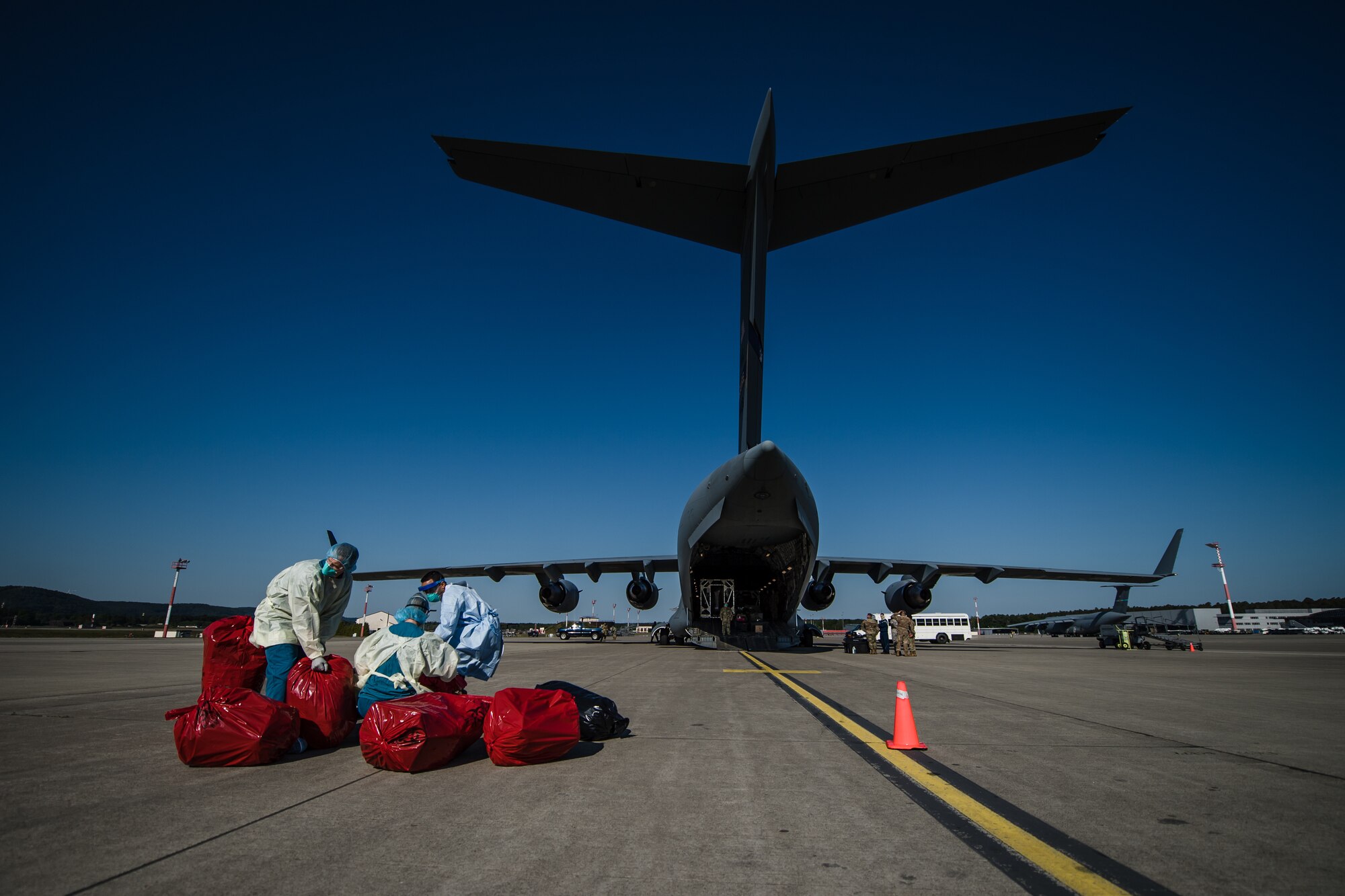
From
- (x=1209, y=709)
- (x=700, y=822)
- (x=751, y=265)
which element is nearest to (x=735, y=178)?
(x=751, y=265)

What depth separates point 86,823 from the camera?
119 inches

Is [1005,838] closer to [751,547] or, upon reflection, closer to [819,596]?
[751,547]

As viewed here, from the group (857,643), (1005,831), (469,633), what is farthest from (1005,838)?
(857,643)

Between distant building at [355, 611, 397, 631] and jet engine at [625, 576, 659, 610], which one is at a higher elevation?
jet engine at [625, 576, 659, 610]

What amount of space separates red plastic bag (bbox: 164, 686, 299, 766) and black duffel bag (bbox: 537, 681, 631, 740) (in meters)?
1.72

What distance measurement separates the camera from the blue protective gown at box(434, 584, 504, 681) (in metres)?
5.61

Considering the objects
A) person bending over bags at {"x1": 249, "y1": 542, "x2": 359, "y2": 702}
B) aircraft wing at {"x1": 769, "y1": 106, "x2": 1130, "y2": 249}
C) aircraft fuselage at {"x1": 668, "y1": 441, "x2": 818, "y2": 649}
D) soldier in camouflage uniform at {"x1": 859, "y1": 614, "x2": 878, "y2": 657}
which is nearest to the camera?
person bending over bags at {"x1": 249, "y1": 542, "x2": 359, "y2": 702}

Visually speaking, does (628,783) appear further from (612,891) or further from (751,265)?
(751,265)

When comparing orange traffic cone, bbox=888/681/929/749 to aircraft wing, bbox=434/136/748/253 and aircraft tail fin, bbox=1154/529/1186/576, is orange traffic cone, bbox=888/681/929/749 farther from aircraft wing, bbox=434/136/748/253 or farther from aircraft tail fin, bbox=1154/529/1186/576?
aircraft tail fin, bbox=1154/529/1186/576

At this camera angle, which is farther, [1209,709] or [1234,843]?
[1209,709]

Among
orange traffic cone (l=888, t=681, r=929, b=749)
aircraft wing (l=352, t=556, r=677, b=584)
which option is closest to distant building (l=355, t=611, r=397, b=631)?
aircraft wing (l=352, t=556, r=677, b=584)

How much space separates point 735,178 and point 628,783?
1089cm

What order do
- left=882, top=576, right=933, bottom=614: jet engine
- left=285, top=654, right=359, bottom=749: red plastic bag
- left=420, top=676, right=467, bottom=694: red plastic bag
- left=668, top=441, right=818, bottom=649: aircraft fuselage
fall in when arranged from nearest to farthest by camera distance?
left=285, top=654, right=359, bottom=749: red plastic bag, left=420, top=676, right=467, bottom=694: red plastic bag, left=668, top=441, right=818, bottom=649: aircraft fuselage, left=882, top=576, right=933, bottom=614: jet engine

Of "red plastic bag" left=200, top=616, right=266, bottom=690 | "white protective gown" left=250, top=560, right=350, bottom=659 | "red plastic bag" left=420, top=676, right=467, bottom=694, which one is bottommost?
"red plastic bag" left=420, top=676, right=467, bottom=694
